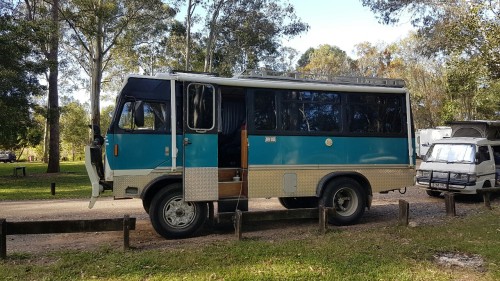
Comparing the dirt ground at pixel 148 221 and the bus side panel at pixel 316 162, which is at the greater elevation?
the bus side panel at pixel 316 162

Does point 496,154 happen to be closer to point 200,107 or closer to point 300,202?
point 300,202

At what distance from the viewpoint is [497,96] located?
90.1ft

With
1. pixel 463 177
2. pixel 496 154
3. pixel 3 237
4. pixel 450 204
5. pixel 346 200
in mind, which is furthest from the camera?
pixel 496 154

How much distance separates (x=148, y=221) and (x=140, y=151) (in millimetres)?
2660

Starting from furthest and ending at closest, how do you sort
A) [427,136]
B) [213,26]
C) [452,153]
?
[427,136], [213,26], [452,153]

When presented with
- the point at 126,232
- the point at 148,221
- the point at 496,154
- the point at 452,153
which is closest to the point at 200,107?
the point at 126,232

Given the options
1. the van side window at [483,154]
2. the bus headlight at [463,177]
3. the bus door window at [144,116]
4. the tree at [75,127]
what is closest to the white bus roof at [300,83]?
the bus door window at [144,116]

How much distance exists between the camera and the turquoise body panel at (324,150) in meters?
8.62

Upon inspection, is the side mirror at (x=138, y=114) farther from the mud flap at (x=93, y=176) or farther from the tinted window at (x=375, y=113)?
the tinted window at (x=375, y=113)

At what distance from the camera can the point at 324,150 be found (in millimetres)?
9109

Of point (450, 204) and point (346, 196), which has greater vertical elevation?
point (346, 196)

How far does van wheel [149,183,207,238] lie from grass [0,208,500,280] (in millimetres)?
730

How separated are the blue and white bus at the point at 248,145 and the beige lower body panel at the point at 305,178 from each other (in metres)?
0.02

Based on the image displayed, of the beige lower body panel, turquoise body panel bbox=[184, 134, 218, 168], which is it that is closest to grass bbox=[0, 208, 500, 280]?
the beige lower body panel
